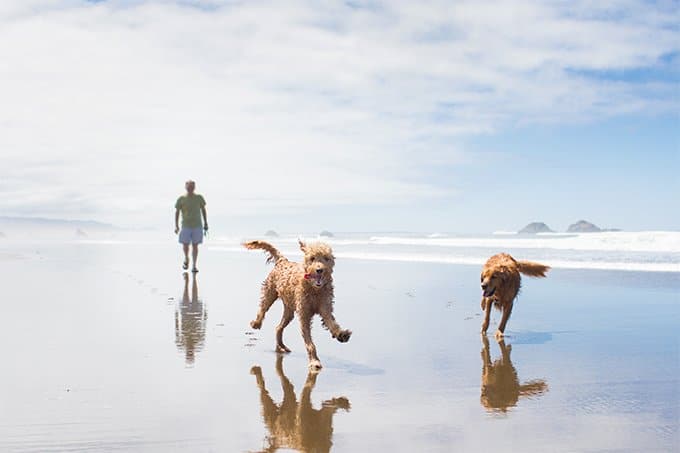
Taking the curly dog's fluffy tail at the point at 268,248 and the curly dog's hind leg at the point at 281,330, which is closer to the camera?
the curly dog's hind leg at the point at 281,330

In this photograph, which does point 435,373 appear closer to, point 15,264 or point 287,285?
point 287,285

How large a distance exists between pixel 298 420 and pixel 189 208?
43.5ft

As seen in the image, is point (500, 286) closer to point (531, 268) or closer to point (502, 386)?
point (531, 268)

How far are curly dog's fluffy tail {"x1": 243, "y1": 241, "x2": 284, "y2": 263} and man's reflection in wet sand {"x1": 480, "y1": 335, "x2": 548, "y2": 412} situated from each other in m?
2.61

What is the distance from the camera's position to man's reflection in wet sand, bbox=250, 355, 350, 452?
3.88 metres

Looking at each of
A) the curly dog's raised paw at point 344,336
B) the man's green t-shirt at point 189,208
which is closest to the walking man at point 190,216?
the man's green t-shirt at point 189,208

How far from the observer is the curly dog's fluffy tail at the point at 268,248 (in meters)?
7.59

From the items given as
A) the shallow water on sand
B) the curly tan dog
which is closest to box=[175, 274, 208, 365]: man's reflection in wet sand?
the shallow water on sand

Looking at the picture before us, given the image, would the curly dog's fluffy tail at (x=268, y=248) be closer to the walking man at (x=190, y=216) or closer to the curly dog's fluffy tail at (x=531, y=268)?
the curly dog's fluffy tail at (x=531, y=268)

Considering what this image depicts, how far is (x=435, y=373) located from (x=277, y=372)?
1.41 metres

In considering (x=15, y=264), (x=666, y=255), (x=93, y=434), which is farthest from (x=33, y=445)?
(x=666, y=255)

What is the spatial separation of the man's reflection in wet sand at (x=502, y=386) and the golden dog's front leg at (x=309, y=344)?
4.92 feet

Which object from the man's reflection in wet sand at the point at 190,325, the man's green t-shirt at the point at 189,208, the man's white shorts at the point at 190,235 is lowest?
the man's reflection in wet sand at the point at 190,325

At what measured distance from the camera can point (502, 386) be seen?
535 cm
